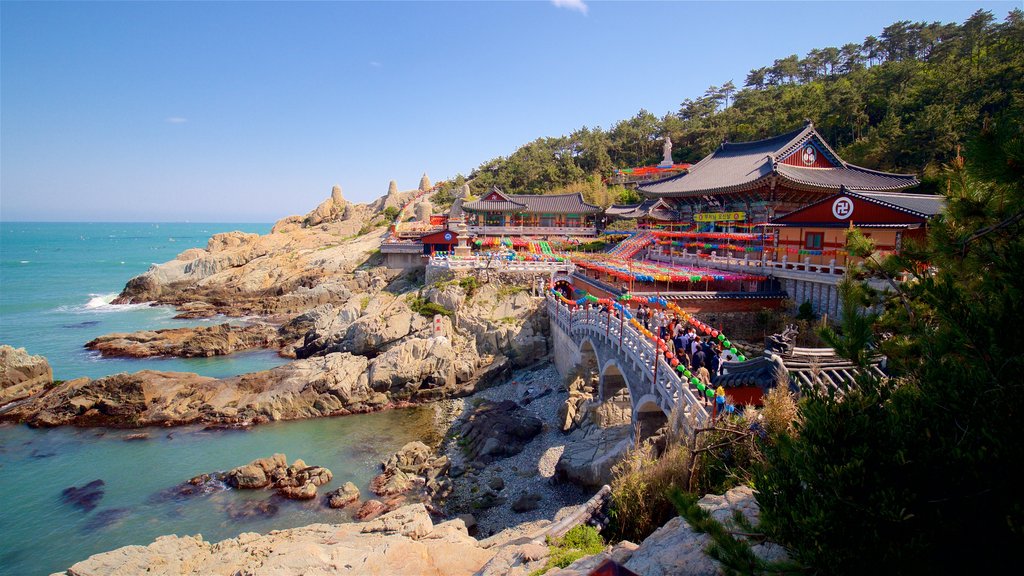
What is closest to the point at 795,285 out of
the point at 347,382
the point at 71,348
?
the point at 347,382

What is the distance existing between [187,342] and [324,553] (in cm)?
2916

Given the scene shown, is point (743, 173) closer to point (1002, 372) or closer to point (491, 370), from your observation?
point (491, 370)

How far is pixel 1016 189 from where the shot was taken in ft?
14.1

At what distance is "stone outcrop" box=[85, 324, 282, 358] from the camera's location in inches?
1336

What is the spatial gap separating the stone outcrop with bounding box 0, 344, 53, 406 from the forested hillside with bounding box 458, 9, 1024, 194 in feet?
122

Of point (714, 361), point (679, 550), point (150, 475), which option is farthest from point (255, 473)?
point (679, 550)

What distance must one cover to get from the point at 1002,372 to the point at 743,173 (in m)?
28.4

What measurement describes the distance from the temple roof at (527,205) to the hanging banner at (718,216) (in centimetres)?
1798

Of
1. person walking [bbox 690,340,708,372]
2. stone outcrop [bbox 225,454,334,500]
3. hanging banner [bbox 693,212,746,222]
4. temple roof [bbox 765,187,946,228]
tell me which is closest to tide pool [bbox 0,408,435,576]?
stone outcrop [bbox 225,454,334,500]

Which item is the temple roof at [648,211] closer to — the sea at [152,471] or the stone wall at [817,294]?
the stone wall at [817,294]

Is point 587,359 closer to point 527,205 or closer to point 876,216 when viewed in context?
point 876,216

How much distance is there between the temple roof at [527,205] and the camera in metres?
49.3

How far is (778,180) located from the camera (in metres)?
25.5

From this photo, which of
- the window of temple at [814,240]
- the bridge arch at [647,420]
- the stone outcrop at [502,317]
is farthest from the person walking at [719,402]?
the stone outcrop at [502,317]
